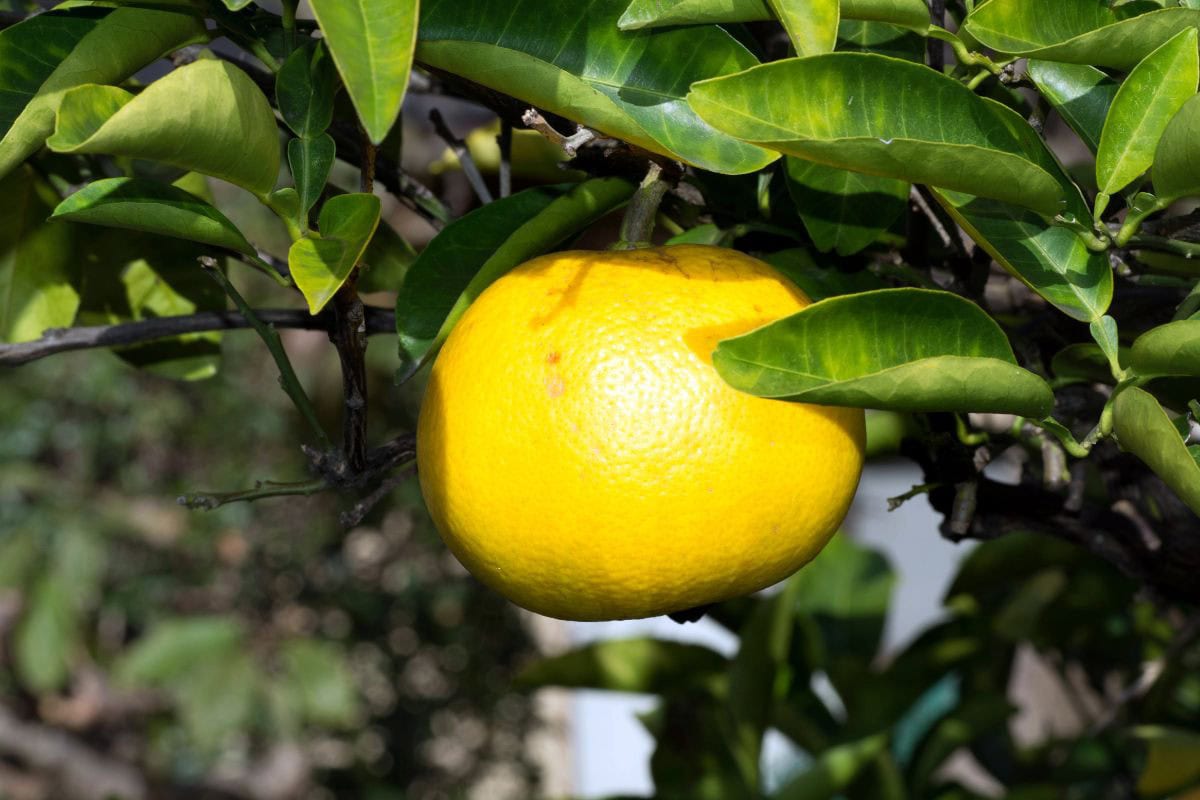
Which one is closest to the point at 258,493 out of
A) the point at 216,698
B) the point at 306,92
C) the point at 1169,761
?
the point at 306,92

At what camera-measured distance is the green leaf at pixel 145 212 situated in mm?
413

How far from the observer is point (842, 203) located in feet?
1.63

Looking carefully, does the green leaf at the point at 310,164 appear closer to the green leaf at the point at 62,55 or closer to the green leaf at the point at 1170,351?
the green leaf at the point at 62,55

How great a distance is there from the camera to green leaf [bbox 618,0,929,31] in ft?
1.36

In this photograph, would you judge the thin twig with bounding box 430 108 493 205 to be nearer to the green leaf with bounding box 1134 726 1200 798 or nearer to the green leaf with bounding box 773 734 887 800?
the green leaf with bounding box 773 734 887 800

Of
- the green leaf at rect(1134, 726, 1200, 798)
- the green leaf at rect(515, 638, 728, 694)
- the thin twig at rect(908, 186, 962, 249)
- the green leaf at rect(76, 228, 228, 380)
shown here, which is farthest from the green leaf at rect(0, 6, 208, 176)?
the green leaf at rect(1134, 726, 1200, 798)

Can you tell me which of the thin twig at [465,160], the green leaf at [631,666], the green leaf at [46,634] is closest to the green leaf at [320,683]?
the green leaf at [46,634]

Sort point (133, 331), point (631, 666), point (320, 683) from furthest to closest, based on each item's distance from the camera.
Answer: point (320, 683) < point (631, 666) < point (133, 331)

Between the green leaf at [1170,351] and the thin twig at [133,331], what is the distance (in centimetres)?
34

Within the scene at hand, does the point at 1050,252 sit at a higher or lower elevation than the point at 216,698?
higher

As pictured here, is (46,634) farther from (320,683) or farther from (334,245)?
(334,245)

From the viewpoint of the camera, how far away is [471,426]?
0.44 metres

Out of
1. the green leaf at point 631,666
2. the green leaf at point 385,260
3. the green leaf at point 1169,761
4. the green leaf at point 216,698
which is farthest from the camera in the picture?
the green leaf at point 216,698

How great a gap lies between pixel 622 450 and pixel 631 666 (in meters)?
0.57
